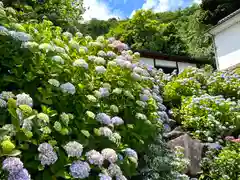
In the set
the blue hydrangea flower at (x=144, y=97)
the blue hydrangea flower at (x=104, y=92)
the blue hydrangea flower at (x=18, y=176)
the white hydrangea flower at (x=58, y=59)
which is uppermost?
the white hydrangea flower at (x=58, y=59)

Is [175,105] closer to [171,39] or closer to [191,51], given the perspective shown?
[191,51]

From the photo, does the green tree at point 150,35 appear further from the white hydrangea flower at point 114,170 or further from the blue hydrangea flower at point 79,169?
the blue hydrangea flower at point 79,169

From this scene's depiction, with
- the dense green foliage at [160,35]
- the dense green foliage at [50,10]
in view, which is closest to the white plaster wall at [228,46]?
the dense green foliage at [50,10]

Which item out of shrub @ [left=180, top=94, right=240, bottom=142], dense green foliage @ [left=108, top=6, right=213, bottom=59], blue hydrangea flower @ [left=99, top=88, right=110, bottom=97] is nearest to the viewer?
blue hydrangea flower @ [left=99, top=88, right=110, bottom=97]

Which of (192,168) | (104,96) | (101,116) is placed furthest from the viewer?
(192,168)

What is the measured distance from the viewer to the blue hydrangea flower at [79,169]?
88.0 inches

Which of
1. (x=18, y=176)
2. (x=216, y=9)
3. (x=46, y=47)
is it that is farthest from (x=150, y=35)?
Answer: (x=18, y=176)

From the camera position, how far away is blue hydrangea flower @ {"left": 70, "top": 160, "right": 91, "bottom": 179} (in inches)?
88.0

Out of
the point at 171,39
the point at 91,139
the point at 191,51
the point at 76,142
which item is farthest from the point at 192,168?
the point at 171,39

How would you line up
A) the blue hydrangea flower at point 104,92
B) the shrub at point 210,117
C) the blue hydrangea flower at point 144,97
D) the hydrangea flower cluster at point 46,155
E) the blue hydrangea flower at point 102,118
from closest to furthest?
the hydrangea flower cluster at point 46,155
the blue hydrangea flower at point 102,118
the blue hydrangea flower at point 104,92
the blue hydrangea flower at point 144,97
the shrub at point 210,117

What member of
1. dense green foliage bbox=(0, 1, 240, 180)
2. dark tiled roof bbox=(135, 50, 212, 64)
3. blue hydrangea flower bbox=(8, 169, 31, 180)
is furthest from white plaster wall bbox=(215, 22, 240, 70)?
blue hydrangea flower bbox=(8, 169, 31, 180)

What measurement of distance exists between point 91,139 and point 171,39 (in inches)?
951

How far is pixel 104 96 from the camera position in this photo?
3186 millimetres

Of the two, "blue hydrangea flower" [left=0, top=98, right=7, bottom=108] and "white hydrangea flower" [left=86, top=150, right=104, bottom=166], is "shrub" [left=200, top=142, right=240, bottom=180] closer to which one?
"white hydrangea flower" [left=86, top=150, right=104, bottom=166]
